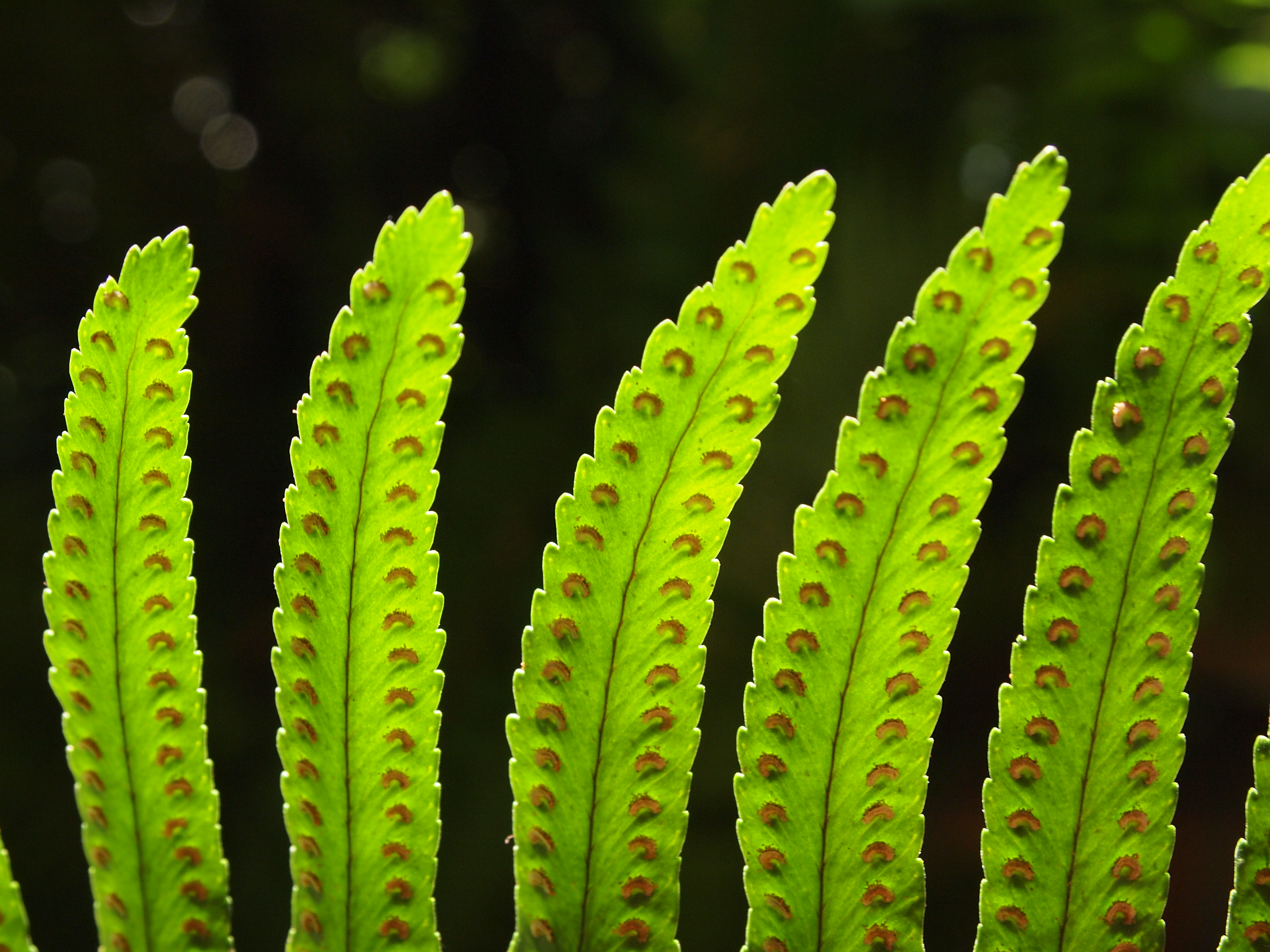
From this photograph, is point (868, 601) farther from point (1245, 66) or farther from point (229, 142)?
point (229, 142)

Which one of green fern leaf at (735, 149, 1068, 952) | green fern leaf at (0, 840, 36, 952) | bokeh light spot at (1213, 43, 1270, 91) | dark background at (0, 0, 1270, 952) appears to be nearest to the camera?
green fern leaf at (735, 149, 1068, 952)

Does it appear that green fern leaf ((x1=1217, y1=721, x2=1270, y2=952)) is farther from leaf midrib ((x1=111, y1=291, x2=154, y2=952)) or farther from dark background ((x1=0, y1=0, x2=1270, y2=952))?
dark background ((x1=0, y1=0, x2=1270, y2=952))

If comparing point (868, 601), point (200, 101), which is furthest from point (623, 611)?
point (200, 101)

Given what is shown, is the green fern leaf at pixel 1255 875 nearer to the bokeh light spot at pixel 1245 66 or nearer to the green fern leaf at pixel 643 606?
the green fern leaf at pixel 643 606

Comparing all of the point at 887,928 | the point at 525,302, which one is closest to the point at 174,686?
the point at 887,928

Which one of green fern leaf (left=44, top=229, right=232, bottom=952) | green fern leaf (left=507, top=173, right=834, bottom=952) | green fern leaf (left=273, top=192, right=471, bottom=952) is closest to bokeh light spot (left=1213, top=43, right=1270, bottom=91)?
green fern leaf (left=507, top=173, right=834, bottom=952)

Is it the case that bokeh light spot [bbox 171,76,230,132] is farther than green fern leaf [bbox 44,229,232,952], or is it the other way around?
bokeh light spot [bbox 171,76,230,132]

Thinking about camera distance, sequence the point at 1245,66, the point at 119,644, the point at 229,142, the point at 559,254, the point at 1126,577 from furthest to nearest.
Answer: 1. the point at 229,142
2. the point at 559,254
3. the point at 1245,66
4. the point at 119,644
5. the point at 1126,577

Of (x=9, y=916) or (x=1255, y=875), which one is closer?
(x=1255, y=875)
